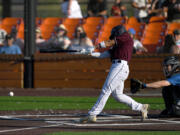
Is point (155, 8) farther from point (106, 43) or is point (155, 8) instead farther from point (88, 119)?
point (88, 119)

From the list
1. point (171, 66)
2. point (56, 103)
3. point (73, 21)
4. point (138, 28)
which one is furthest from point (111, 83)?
point (73, 21)

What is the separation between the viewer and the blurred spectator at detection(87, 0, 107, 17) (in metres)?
20.9

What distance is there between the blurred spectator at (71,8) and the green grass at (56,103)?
279 inches

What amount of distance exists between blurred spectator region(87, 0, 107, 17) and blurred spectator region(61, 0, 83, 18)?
50 cm

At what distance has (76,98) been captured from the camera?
14.6 m

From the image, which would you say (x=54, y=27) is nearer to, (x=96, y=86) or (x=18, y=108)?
(x=96, y=86)

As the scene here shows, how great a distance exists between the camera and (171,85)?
34.3 ft

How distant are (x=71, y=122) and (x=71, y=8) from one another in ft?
40.0

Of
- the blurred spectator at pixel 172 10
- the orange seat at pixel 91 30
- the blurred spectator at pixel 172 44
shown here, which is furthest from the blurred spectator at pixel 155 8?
the blurred spectator at pixel 172 44

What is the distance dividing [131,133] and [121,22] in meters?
11.7

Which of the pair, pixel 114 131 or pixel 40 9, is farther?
pixel 40 9

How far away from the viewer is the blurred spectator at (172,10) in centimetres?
1798

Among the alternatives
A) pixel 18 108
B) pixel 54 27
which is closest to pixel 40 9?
pixel 54 27

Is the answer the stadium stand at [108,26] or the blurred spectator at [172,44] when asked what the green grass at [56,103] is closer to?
the blurred spectator at [172,44]
